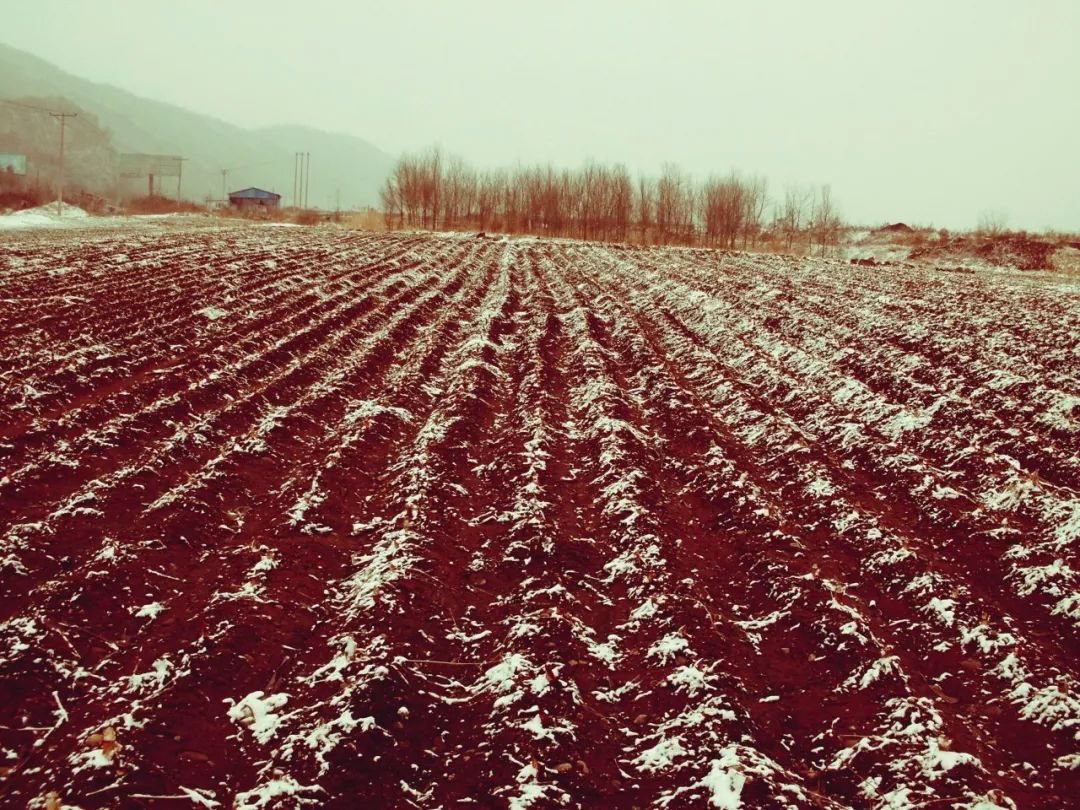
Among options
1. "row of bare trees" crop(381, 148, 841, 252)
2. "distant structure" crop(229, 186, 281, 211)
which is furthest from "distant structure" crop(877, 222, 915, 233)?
Result: "distant structure" crop(229, 186, 281, 211)

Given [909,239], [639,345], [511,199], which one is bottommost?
[639,345]

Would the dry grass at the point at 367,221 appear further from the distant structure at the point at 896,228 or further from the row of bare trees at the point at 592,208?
the distant structure at the point at 896,228

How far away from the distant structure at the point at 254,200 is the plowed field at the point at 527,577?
3294 inches

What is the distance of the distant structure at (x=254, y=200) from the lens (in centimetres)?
8738

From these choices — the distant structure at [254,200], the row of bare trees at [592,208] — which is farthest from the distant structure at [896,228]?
the distant structure at [254,200]

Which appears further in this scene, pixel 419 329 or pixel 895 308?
pixel 895 308

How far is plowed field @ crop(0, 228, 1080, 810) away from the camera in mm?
3801

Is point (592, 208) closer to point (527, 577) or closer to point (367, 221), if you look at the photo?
point (367, 221)

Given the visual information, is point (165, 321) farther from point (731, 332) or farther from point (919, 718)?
point (919, 718)

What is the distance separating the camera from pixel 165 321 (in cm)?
1390

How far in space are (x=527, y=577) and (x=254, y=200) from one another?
97140 millimetres

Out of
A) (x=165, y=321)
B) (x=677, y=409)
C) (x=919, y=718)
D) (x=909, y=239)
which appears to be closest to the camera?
(x=919, y=718)

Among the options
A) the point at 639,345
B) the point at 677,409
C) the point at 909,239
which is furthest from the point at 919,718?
the point at 909,239

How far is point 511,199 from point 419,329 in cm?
5840
